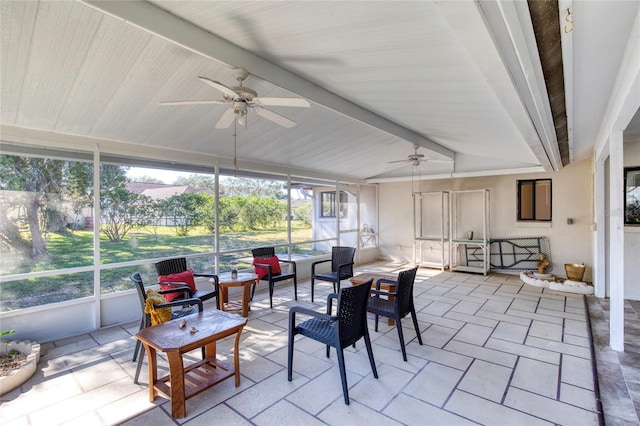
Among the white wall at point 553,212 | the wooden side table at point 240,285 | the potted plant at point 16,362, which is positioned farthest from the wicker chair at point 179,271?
the white wall at point 553,212

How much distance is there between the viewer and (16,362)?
274 cm

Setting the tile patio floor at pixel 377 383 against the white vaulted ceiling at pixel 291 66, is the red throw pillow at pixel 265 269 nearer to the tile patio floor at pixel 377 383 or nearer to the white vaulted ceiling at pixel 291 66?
the tile patio floor at pixel 377 383

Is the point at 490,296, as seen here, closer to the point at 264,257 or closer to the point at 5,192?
the point at 264,257

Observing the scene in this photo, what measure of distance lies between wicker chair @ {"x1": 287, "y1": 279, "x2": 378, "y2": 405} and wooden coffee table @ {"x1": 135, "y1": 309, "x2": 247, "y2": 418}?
1.85ft

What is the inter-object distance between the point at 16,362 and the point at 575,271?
792cm

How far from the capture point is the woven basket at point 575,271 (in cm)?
564

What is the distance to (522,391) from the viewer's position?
2443 mm

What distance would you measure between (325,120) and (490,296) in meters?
3.88

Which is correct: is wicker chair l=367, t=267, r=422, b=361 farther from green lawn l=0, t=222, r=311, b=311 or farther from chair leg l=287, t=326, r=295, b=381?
green lawn l=0, t=222, r=311, b=311

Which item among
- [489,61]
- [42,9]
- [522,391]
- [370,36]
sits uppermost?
[42,9]

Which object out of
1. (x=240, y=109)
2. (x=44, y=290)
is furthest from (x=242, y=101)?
(x=44, y=290)

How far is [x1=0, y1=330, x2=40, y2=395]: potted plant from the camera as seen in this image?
2.50m

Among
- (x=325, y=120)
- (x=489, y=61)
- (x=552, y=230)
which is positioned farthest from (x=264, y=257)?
(x=552, y=230)

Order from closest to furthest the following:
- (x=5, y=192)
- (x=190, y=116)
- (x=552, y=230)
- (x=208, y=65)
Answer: (x=208, y=65) → (x=5, y=192) → (x=190, y=116) → (x=552, y=230)
